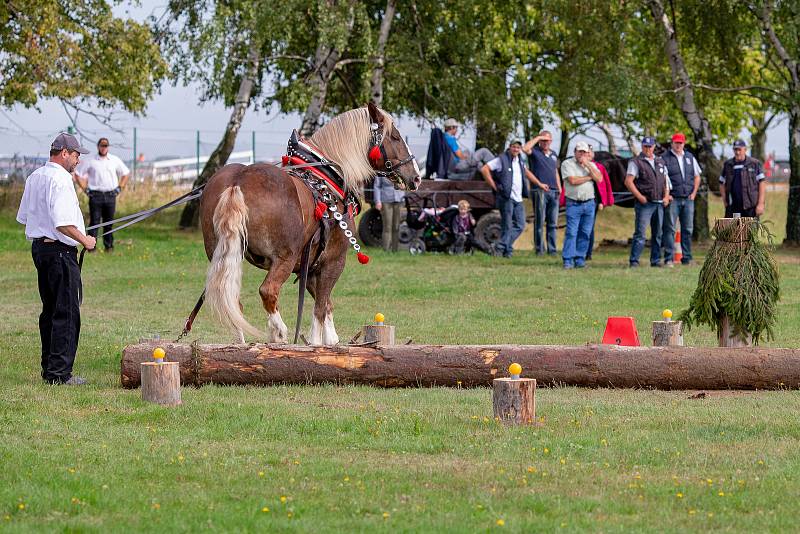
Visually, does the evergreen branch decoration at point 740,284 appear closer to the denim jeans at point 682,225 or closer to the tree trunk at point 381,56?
the denim jeans at point 682,225

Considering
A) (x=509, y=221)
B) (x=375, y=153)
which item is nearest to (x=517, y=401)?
(x=375, y=153)

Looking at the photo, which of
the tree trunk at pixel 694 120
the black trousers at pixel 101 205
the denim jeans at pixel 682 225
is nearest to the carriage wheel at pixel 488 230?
the denim jeans at pixel 682 225

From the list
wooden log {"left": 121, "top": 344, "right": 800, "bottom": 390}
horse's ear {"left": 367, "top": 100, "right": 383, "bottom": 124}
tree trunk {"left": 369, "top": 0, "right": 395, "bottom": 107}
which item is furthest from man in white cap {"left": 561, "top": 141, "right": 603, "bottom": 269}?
wooden log {"left": 121, "top": 344, "right": 800, "bottom": 390}

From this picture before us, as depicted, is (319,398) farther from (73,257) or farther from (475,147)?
(475,147)

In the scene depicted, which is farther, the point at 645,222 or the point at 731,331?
the point at 645,222

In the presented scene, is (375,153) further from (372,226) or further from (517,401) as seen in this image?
(372,226)

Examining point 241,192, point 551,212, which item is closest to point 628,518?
point 241,192

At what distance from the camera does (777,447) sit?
7.54m

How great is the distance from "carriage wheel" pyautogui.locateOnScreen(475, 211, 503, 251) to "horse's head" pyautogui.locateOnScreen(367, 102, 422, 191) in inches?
464

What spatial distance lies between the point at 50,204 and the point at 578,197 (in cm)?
1186

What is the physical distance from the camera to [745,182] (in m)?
20.4

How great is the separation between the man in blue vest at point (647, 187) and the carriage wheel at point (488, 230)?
3.48 m

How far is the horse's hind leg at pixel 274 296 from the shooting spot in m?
10.4

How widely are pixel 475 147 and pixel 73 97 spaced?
9.80 metres
